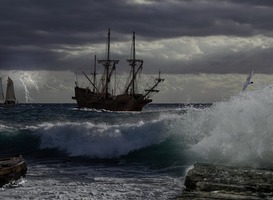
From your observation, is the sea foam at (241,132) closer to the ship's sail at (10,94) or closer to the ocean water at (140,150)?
the ocean water at (140,150)

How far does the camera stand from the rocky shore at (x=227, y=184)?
10438 millimetres

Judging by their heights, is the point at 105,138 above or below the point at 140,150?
above

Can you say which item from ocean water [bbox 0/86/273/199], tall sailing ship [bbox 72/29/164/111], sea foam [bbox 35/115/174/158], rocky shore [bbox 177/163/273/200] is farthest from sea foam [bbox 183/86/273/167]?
tall sailing ship [bbox 72/29/164/111]

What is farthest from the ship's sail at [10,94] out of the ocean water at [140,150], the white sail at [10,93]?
the ocean water at [140,150]

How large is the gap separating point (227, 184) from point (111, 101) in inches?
3802

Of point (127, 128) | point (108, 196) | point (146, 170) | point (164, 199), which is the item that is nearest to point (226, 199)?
point (164, 199)

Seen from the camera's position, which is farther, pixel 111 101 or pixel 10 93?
pixel 10 93

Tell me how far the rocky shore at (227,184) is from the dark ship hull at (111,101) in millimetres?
90224

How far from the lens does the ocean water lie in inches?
614

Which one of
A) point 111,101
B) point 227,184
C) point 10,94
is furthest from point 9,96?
point 227,184

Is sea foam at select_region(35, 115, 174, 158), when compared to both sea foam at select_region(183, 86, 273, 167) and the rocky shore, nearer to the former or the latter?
sea foam at select_region(183, 86, 273, 167)

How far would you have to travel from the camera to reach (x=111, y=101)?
10744cm

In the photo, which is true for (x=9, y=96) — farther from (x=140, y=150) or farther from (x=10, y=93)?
(x=140, y=150)

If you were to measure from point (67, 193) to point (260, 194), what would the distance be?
6.83m
